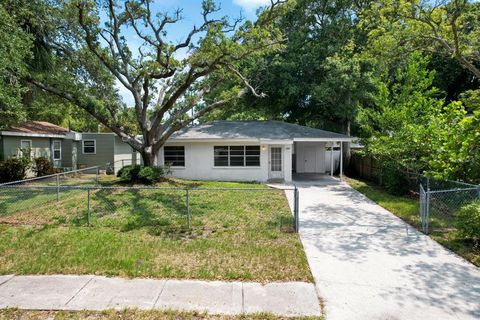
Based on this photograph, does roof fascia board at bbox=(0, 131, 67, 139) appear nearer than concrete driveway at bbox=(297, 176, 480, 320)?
No

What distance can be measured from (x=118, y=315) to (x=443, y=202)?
1073cm

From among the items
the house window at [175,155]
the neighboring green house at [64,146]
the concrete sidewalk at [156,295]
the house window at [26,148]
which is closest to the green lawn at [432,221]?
the concrete sidewalk at [156,295]

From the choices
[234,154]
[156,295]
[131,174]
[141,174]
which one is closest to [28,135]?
[131,174]

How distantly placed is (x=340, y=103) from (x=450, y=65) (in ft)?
34.4

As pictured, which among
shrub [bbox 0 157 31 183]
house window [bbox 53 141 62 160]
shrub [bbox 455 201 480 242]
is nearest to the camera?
shrub [bbox 455 201 480 242]

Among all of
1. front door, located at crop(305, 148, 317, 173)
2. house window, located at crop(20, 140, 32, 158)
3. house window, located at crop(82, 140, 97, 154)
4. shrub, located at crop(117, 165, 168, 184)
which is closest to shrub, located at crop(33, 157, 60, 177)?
house window, located at crop(20, 140, 32, 158)

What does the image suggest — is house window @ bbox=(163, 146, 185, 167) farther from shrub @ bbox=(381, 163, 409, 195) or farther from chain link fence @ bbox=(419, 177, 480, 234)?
chain link fence @ bbox=(419, 177, 480, 234)

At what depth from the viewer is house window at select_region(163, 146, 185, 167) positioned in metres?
19.1

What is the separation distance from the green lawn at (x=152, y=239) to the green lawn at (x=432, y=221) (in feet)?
11.3

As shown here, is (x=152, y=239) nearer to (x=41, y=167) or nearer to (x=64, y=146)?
(x=41, y=167)

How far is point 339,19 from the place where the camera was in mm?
21312

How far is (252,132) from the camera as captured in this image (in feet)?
63.6

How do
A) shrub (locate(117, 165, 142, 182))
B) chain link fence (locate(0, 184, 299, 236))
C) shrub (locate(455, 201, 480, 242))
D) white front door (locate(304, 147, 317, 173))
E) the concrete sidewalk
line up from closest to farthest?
the concrete sidewalk, shrub (locate(455, 201, 480, 242)), chain link fence (locate(0, 184, 299, 236)), shrub (locate(117, 165, 142, 182)), white front door (locate(304, 147, 317, 173))

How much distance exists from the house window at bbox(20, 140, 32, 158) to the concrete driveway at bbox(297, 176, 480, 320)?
16.8 meters
